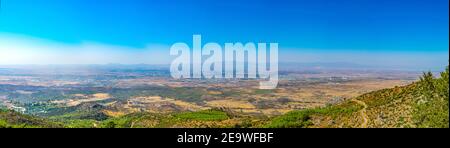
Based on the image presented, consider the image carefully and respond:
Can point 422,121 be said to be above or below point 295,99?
above

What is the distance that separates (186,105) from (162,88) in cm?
3360

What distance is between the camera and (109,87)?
12988 centimetres

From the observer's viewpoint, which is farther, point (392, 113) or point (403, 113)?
point (392, 113)

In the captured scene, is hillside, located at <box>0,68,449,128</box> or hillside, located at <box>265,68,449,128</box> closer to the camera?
hillside, located at <box>265,68,449,128</box>

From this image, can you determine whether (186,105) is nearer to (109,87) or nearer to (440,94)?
(109,87)

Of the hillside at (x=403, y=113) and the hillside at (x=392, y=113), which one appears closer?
the hillside at (x=403, y=113)
